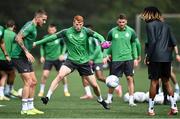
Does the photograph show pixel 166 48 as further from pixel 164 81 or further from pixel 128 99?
pixel 128 99

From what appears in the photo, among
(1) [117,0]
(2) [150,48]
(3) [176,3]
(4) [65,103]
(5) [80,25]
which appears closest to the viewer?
(2) [150,48]

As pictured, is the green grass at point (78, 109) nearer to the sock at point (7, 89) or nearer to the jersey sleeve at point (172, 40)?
the sock at point (7, 89)

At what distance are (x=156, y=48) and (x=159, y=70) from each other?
1.60 feet

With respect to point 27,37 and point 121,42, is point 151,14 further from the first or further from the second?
point 121,42

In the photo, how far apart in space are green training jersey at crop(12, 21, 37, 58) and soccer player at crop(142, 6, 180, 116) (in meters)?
2.45

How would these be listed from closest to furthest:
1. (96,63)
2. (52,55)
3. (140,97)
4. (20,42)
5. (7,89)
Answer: (20,42), (140,97), (7,89), (96,63), (52,55)

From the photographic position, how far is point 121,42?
716 inches

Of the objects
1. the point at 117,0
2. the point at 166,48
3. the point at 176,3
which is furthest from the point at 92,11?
the point at 166,48

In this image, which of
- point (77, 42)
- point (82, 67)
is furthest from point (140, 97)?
point (77, 42)

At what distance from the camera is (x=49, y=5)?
178 feet

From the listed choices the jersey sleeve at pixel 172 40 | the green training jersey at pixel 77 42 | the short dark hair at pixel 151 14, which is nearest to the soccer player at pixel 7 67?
the green training jersey at pixel 77 42

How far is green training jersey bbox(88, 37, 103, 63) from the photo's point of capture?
21125 mm

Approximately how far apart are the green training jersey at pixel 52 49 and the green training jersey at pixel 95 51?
114 cm

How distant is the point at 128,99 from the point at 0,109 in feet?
12.3
